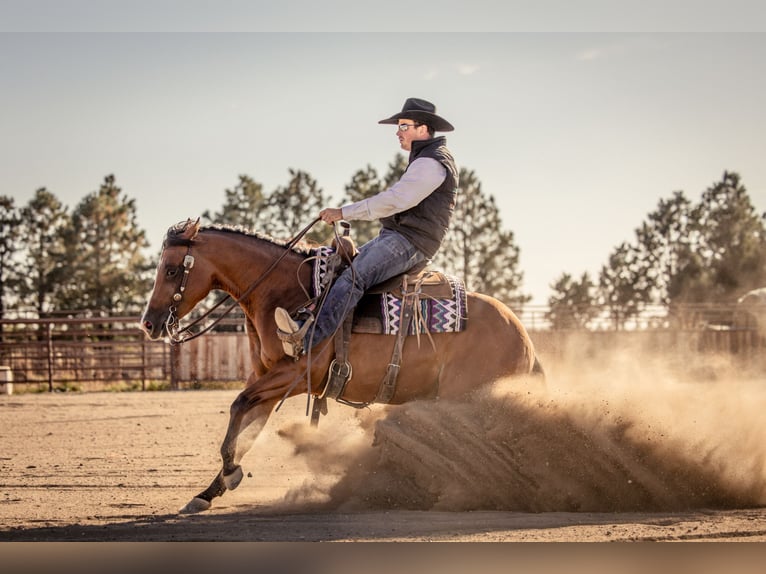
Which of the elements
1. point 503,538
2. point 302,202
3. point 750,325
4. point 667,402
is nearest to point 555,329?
point 750,325

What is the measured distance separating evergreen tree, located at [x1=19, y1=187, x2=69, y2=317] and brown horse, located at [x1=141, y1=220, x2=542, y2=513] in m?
33.5

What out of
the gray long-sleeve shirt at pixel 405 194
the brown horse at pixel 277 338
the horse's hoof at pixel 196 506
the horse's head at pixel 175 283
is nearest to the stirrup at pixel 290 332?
the brown horse at pixel 277 338

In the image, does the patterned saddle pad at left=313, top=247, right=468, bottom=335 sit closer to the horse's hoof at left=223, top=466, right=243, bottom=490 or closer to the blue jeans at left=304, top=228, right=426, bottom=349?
the blue jeans at left=304, top=228, right=426, bottom=349

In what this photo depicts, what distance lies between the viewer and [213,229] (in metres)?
7.27

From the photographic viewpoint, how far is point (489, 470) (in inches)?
256

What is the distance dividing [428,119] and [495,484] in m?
2.95

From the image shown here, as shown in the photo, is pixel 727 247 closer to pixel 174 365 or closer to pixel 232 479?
pixel 174 365

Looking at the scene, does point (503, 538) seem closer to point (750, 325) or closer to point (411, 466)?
point (411, 466)

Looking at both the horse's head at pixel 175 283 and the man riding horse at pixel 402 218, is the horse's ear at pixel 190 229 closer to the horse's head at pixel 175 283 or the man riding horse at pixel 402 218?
the horse's head at pixel 175 283

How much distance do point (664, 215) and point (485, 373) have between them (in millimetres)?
42813

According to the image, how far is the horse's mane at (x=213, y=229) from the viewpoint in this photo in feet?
23.0

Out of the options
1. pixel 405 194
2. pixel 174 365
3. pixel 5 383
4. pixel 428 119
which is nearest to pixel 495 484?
pixel 405 194

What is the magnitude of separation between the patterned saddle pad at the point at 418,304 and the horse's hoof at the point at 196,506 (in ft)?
5.75

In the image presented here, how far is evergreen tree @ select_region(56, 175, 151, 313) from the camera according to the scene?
131 ft
